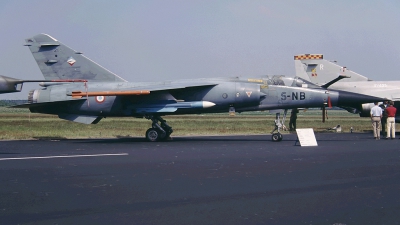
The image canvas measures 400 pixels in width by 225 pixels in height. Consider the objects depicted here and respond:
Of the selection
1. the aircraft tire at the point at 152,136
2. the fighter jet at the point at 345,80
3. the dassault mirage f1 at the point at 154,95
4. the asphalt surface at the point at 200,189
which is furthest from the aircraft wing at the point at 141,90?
the fighter jet at the point at 345,80

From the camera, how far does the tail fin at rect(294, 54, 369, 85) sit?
30156 mm

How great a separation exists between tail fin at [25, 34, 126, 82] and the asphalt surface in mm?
7983

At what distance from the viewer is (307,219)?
5859 millimetres

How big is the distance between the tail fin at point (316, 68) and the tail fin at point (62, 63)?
14357mm

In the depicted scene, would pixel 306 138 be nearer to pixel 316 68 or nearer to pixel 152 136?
pixel 152 136

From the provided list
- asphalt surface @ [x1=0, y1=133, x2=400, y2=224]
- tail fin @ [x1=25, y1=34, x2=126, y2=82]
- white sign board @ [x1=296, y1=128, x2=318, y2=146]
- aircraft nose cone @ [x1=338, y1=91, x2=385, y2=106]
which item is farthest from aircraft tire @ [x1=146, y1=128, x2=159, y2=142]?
aircraft nose cone @ [x1=338, y1=91, x2=385, y2=106]

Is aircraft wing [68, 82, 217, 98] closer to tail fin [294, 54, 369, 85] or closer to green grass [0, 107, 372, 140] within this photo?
green grass [0, 107, 372, 140]

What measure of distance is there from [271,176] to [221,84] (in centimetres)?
996

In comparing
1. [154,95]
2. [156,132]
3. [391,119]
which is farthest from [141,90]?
[391,119]

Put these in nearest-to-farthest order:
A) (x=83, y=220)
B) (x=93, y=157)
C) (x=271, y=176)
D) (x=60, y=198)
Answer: (x=83, y=220) → (x=60, y=198) → (x=271, y=176) → (x=93, y=157)

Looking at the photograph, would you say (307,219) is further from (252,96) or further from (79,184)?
(252,96)

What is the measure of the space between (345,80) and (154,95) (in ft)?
46.9

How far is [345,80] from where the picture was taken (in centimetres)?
2859

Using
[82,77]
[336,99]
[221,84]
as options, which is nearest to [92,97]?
[82,77]
